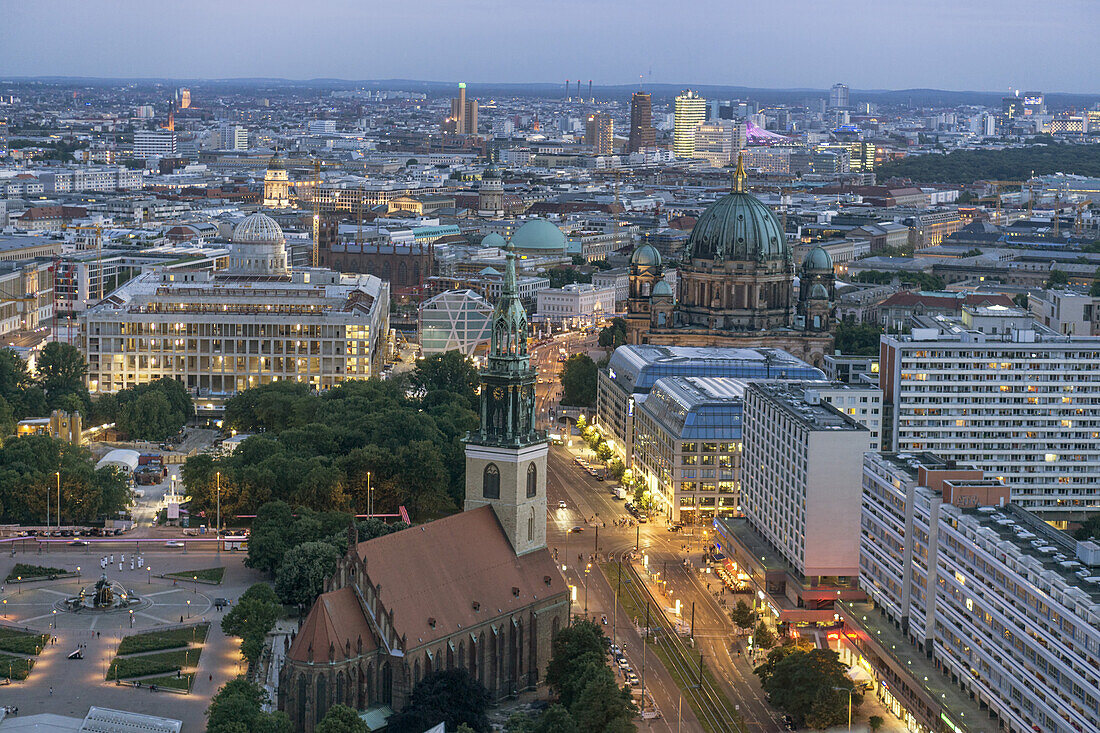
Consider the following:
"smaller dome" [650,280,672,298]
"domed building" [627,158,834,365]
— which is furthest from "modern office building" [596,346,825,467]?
"smaller dome" [650,280,672,298]

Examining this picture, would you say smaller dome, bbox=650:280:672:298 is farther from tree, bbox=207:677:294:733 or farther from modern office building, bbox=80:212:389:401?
tree, bbox=207:677:294:733

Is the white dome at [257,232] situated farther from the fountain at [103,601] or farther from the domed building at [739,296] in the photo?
the fountain at [103,601]

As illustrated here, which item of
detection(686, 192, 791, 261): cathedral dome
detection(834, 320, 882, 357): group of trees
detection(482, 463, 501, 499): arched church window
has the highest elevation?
detection(686, 192, 791, 261): cathedral dome

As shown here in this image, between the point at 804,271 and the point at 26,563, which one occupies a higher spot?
the point at 804,271

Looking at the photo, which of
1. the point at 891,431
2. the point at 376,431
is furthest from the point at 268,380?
the point at 891,431

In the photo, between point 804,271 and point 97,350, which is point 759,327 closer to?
point 804,271

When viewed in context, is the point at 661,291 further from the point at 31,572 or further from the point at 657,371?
the point at 31,572

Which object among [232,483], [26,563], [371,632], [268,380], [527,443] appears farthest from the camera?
[268,380]
